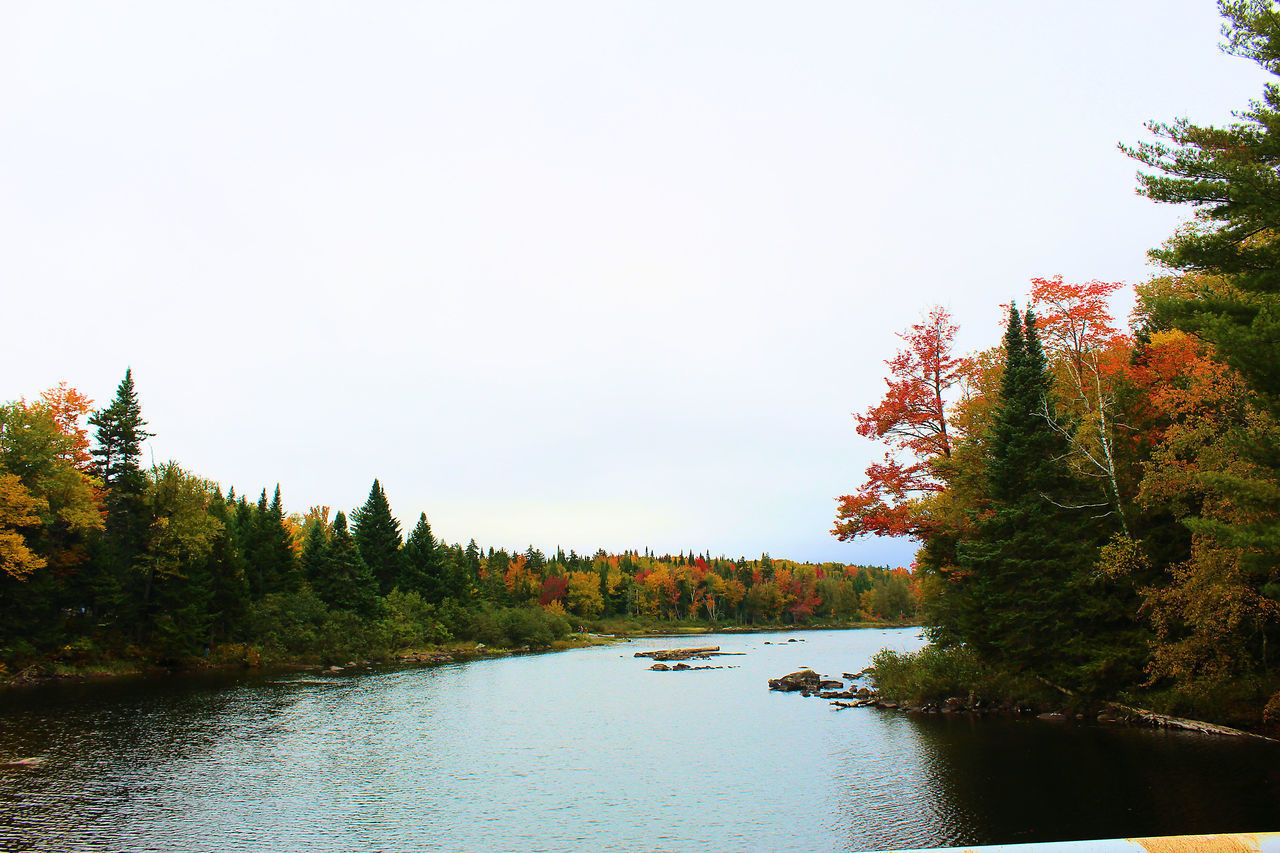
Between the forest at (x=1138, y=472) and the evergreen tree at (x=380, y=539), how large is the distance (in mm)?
71187

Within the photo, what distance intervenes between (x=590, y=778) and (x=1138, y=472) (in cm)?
2710

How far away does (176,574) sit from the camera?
214ft

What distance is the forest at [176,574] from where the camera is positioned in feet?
186

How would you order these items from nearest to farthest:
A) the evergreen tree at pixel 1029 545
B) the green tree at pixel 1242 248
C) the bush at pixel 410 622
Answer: the green tree at pixel 1242 248, the evergreen tree at pixel 1029 545, the bush at pixel 410 622

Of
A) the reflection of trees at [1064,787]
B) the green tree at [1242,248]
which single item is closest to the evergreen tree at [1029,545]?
the reflection of trees at [1064,787]

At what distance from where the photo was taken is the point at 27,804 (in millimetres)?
23469

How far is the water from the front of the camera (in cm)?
2038

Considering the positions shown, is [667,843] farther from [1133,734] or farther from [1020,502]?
[1020,502]

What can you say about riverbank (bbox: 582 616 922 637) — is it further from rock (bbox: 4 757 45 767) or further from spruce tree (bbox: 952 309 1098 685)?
rock (bbox: 4 757 45 767)

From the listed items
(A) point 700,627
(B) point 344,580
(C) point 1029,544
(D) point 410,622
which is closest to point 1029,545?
(C) point 1029,544

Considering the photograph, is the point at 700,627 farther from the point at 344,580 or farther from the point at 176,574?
the point at 176,574

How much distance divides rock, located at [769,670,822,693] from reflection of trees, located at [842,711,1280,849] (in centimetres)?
2131

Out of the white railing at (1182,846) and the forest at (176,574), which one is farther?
the forest at (176,574)

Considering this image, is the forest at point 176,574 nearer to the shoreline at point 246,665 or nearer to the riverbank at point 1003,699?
the shoreline at point 246,665
